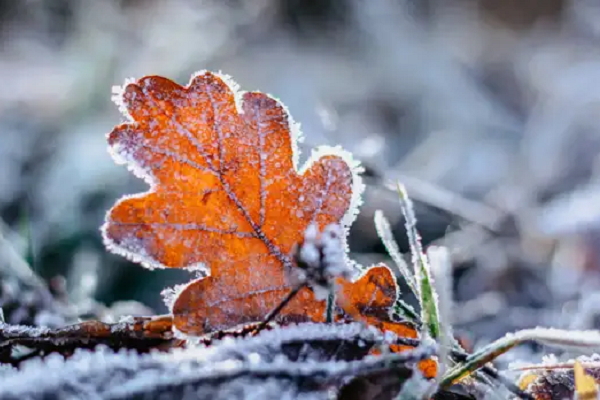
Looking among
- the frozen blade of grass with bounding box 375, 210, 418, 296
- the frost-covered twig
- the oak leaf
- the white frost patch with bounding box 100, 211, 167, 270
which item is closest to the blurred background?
the frozen blade of grass with bounding box 375, 210, 418, 296

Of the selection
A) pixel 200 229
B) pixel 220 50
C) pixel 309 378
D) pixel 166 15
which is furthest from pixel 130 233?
pixel 166 15

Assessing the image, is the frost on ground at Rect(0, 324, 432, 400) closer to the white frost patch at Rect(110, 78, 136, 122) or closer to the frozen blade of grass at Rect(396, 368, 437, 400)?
the frozen blade of grass at Rect(396, 368, 437, 400)

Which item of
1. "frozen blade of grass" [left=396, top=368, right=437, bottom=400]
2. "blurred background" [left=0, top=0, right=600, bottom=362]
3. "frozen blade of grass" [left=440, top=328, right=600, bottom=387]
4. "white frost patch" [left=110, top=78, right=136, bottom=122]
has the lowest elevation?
"frozen blade of grass" [left=396, top=368, right=437, bottom=400]

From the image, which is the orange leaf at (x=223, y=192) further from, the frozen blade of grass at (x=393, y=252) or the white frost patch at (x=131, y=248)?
the frozen blade of grass at (x=393, y=252)

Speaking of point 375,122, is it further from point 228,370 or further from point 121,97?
point 228,370

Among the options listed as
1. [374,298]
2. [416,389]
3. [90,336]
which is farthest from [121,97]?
[416,389]

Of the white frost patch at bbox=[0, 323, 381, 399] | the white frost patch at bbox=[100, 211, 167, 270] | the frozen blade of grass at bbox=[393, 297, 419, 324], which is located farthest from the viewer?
the frozen blade of grass at bbox=[393, 297, 419, 324]

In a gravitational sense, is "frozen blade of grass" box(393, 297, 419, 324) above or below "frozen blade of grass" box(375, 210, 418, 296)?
below
